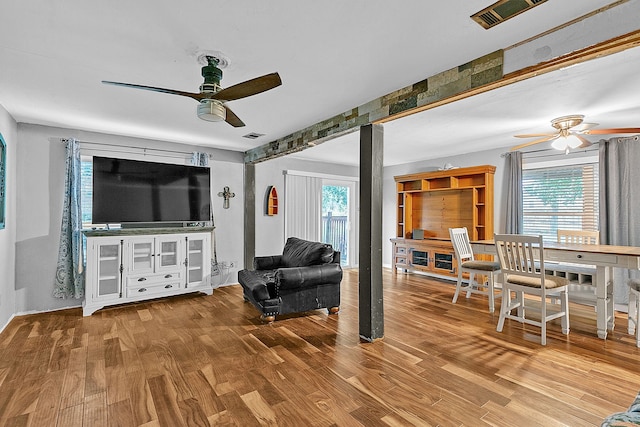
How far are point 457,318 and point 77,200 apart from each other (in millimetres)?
5032

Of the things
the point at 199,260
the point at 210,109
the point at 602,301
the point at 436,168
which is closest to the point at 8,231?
the point at 199,260

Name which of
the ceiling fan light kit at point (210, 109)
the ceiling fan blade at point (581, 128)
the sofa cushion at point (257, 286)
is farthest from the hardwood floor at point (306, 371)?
the ceiling fan blade at point (581, 128)

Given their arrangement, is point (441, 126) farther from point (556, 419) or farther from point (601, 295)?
point (556, 419)

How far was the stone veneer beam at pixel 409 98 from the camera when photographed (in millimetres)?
2215

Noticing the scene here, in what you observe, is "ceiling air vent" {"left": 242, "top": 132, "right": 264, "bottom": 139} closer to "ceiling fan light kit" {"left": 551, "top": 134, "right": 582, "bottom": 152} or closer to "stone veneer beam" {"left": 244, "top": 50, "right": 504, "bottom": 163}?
"stone veneer beam" {"left": 244, "top": 50, "right": 504, "bottom": 163}

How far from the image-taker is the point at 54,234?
4117mm

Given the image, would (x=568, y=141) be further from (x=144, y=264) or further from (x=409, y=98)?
(x=144, y=264)

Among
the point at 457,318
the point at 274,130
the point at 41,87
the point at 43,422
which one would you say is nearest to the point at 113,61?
the point at 41,87

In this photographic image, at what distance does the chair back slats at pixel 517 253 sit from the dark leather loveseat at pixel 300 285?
185cm

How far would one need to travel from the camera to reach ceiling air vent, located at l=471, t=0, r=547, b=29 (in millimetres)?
1629

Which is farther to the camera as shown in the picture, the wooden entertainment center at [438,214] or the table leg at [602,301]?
the wooden entertainment center at [438,214]

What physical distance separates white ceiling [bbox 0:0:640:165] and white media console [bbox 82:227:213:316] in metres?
1.51

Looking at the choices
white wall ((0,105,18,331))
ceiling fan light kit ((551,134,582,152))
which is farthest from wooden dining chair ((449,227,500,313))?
white wall ((0,105,18,331))

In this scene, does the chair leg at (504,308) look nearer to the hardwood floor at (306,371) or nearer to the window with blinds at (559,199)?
the hardwood floor at (306,371)
